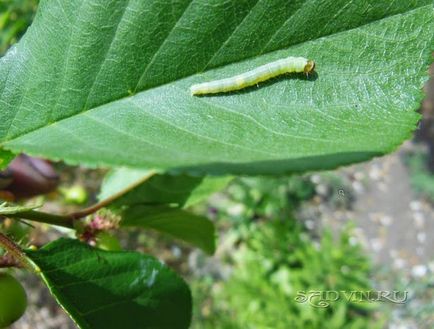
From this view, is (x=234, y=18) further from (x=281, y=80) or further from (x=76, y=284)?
(x=76, y=284)

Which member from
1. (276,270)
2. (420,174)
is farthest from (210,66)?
(420,174)

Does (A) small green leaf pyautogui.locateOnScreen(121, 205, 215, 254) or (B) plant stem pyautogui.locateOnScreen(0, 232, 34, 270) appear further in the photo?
(A) small green leaf pyautogui.locateOnScreen(121, 205, 215, 254)

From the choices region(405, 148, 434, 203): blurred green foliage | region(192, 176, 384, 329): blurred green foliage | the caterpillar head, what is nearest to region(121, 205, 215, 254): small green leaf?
the caterpillar head

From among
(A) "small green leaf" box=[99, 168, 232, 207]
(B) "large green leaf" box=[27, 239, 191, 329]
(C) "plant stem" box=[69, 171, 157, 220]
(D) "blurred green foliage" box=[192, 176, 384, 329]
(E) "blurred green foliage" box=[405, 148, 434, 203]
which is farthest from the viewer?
(E) "blurred green foliage" box=[405, 148, 434, 203]

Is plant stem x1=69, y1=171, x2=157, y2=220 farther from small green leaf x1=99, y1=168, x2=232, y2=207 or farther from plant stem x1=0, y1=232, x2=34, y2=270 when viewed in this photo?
plant stem x1=0, y1=232, x2=34, y2=270

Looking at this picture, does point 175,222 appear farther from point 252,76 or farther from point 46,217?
point 252,76
